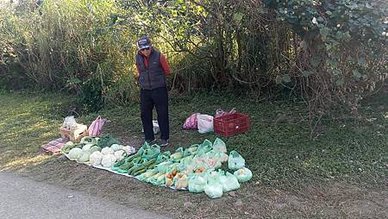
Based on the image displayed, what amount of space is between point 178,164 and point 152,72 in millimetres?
1435

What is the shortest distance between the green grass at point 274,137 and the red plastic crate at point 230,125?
14cm

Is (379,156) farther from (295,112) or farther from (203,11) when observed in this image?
(203,11)

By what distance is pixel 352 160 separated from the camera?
223 inches

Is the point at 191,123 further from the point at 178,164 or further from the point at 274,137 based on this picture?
the point at 178,164

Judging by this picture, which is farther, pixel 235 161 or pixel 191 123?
pixel 191 123

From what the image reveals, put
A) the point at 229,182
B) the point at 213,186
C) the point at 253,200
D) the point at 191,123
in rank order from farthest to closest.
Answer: the point at 191,123, the point at 229,182, the point at 213,186, the point at 253,200

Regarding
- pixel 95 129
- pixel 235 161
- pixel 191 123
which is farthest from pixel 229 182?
pixel 95 129

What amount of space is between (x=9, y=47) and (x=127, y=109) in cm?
501

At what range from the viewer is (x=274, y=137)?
6.68 metres

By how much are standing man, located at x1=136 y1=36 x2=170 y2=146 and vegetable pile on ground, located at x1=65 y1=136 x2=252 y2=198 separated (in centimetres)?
40

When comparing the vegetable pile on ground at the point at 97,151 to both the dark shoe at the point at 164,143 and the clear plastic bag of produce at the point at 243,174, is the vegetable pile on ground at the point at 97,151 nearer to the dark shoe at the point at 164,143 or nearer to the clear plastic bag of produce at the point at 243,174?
the dark shoe at the point at 164,143

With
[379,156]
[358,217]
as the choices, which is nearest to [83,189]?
[358,217]

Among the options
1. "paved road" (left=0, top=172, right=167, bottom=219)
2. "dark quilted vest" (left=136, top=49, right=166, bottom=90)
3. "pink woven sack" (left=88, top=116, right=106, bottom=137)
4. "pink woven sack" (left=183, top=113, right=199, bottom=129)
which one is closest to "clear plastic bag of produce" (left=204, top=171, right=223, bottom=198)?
"paved road" (left=0, top=172, right=167, bottom=219)

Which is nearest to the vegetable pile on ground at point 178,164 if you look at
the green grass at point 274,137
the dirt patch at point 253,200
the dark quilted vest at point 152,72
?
the dirt patch at point 253,200
